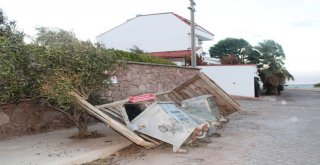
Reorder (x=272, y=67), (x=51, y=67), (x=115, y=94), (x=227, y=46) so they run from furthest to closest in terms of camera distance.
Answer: (x=227, y=46)
(x=272, y=67)
(x=115, y=94)
(x=51, y=67)

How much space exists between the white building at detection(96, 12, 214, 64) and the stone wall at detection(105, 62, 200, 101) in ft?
54.8

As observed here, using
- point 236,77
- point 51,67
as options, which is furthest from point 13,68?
point 236,77

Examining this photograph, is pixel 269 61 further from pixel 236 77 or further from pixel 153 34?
pixel 153 34

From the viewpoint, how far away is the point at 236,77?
27828mm

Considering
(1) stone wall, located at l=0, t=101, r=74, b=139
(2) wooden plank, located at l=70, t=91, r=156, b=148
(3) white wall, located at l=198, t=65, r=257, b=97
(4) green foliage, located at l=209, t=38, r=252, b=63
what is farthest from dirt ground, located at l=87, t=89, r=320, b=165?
(4) green foliage, located at l=209, t=38, r=252, b=63

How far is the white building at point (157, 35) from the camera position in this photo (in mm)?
35375

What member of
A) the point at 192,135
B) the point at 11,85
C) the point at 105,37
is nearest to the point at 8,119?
the point at 11,85

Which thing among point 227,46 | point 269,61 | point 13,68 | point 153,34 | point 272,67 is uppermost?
point 227,46

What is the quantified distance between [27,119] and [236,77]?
2022 cm

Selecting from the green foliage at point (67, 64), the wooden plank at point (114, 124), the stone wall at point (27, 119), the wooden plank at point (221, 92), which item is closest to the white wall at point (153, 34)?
the wooden plank at point (221, 92)

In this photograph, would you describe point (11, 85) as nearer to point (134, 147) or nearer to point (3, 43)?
point (3, 43)

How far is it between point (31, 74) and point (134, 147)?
2.86 meters

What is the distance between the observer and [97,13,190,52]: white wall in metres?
35.5

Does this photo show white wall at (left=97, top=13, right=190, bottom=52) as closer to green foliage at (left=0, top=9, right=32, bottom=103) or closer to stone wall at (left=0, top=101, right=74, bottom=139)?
stone wall at (left=0, top=101, right=74, bottom=139)
